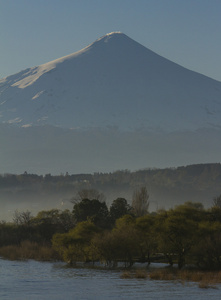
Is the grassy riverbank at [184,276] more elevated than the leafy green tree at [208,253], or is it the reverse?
the leafy green tree at [208,253]

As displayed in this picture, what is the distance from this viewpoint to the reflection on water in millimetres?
56125

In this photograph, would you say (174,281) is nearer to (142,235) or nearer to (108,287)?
(108,287)

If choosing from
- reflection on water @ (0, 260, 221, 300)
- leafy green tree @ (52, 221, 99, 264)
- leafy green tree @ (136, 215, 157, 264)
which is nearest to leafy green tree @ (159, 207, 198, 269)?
leafy green tree @ (136, 215, 157, 264)

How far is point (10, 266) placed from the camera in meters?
84.3

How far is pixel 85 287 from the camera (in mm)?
62031

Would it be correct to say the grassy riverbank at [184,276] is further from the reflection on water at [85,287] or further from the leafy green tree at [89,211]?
the leafy green tree at [89,211]

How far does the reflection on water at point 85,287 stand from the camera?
56.1 metres

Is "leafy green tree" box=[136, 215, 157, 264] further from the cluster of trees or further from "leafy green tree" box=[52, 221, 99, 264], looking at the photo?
"leafy green tree" box=[52, 221, 99, 264]

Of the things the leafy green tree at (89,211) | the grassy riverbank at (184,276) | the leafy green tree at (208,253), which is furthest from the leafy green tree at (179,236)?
the leafy green tree at (89,211)

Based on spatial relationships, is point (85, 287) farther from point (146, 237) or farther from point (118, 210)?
point (118, 210)

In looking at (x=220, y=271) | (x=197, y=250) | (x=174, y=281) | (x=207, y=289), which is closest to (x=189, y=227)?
(x=197, y=250)

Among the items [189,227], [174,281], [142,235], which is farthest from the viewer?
[142,235]

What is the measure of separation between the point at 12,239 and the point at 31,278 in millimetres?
46714

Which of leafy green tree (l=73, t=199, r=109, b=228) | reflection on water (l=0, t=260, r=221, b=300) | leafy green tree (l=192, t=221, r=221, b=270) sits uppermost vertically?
leafy green tree (l=73, t=199, r=109, b=228)
